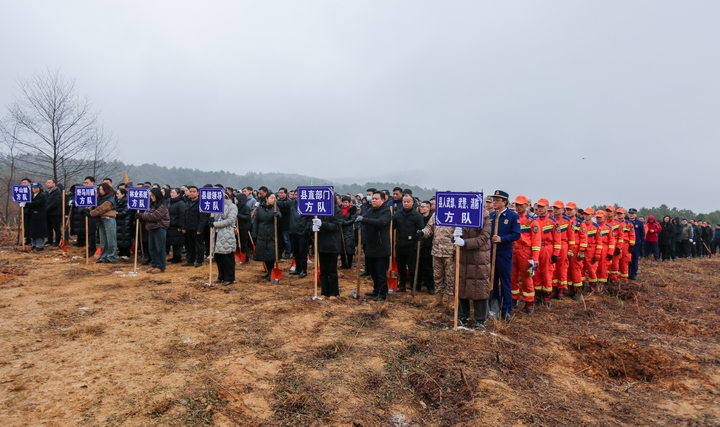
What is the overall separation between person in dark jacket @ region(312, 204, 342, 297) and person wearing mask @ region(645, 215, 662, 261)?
17.5 m

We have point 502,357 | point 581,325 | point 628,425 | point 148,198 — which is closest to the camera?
point 628,425

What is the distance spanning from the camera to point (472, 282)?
6.31 m

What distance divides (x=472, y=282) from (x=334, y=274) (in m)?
2.95

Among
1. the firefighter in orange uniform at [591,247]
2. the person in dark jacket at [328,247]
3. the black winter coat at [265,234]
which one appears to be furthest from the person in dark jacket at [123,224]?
the firefighter in orange uniform at [591,247]

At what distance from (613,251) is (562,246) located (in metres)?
2.53

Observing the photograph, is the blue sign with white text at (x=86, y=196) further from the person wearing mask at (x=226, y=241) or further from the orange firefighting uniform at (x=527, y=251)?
the orange firefighting uniform at (x=527, y=251)

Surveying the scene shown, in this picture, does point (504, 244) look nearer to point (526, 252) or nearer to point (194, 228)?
point (526, 252)

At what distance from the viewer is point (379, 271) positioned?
26.3 ft

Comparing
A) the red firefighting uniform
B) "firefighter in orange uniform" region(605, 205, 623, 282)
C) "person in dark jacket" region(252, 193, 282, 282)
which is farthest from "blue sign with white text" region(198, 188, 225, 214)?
the red firefighting uniform

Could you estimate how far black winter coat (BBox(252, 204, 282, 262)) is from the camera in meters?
9.17

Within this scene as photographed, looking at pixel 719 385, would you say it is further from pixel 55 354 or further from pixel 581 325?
pixel 55 354

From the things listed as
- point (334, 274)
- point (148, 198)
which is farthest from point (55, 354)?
point (148, 198)

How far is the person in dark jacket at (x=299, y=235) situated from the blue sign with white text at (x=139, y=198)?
3.54m

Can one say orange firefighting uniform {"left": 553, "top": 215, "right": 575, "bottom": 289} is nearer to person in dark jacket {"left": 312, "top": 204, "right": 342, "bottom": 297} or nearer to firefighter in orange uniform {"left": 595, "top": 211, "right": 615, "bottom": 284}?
firefighter in orange uniform {"left": 595, "top": 211, "right": 615, "bottom": 284}
